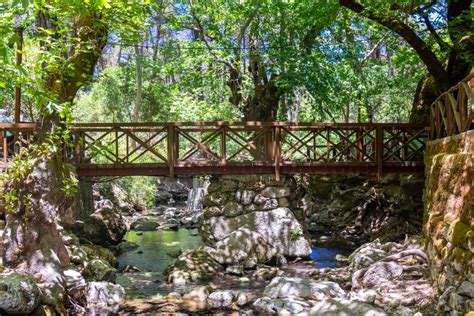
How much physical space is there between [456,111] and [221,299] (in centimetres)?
437

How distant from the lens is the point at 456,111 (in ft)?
20.7

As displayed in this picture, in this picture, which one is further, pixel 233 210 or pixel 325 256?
pixel 325 256

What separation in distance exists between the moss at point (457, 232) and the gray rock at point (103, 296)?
A: 469 cm

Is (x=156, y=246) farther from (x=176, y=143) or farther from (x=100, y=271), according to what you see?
(x=100, y=271)

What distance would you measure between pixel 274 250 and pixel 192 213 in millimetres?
7967

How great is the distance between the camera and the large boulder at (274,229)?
10117 mm

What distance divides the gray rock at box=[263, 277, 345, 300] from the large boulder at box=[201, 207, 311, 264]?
2649mm

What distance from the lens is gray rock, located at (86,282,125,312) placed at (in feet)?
22.3

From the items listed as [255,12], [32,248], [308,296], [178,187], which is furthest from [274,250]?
[178,187]

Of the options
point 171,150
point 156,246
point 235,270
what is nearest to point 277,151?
point 171,150

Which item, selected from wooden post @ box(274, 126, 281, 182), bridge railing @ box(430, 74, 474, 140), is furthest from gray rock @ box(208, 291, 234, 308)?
bridge railing @ box(430, 74, 474, 140)

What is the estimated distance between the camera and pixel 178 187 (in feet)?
79.4

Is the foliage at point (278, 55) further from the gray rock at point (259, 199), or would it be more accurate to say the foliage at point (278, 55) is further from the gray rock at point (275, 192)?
the gray rock at point (259, 199)

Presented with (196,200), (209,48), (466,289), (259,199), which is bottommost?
(466,289)
